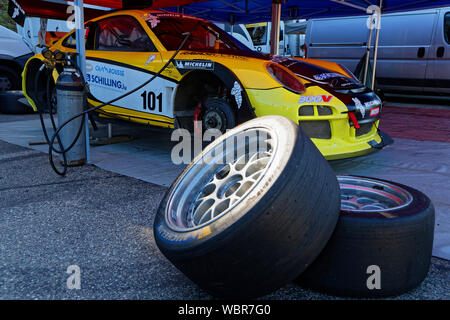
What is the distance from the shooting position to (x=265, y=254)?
142 cm

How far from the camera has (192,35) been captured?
4.25 m

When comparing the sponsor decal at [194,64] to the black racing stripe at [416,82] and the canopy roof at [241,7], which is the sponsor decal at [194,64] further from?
the black racing stripe at [416,82]

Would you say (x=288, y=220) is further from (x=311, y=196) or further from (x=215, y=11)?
(x=215, y=11)

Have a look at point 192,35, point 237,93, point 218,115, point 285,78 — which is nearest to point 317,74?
point 285,78

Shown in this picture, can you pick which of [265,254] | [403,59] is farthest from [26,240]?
[403,59]

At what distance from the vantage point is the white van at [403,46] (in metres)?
8.54

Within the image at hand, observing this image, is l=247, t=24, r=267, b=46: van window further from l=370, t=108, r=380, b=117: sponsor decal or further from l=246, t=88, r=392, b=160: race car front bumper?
l=246, t=88, r=392, b=160: race car front bumper

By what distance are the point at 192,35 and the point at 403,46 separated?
6505 millimetres

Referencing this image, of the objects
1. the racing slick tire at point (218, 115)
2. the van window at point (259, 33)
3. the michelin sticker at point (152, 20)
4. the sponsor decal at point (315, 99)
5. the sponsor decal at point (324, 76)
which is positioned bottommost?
the racing slick tire at point (218, 115)

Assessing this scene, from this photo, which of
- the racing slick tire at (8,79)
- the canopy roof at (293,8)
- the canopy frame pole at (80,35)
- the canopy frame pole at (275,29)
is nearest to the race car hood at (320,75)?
the canopy frame pole at (80,35)

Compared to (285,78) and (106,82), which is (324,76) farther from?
(106,82)

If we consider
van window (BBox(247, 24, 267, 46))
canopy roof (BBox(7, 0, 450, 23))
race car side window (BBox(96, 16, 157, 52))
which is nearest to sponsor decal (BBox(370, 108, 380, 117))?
race car side window (BBox(96, 16, 157, 52))

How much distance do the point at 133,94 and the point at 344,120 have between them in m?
2.06

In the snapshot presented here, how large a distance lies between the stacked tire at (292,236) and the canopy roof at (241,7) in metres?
5.57
